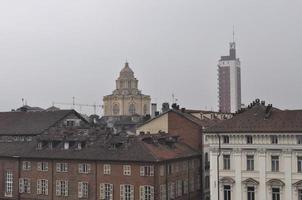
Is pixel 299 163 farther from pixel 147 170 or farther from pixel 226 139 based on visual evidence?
pixel 147 170

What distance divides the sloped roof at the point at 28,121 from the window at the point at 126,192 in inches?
845

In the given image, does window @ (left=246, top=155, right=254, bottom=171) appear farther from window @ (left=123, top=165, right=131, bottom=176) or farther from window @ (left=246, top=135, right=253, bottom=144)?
window @ (left=123, top=165, right=131, bottom=176)

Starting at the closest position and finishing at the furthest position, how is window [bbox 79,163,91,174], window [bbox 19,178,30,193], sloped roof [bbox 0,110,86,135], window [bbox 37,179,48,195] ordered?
window [bbox 79,163,91,174] → window [bbox 37,179,48,195] → window [bbox 19,178,30,193] → sloped roof [bbox 0,110,86,135]

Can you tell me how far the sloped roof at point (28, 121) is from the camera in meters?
84.6

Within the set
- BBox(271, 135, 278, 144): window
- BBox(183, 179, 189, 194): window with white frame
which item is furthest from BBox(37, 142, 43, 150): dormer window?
BBox(271, 135, 278, 144): window

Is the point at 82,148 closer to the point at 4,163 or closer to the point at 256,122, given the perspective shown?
the point at 4,163

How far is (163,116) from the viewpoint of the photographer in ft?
Result: 281

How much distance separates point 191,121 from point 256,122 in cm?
2021

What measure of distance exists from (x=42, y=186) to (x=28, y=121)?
17.5 meters

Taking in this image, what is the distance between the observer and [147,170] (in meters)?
66.2

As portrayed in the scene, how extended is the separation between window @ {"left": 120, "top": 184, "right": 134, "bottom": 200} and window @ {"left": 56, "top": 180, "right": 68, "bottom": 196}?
8.91 metres

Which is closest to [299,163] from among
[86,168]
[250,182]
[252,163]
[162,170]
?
[252,163]

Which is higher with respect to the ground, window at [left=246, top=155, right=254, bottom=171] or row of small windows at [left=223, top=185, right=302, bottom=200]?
window at [left=246, top=155, right=254, bottom=171]

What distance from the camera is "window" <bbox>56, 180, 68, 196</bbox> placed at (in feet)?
236
